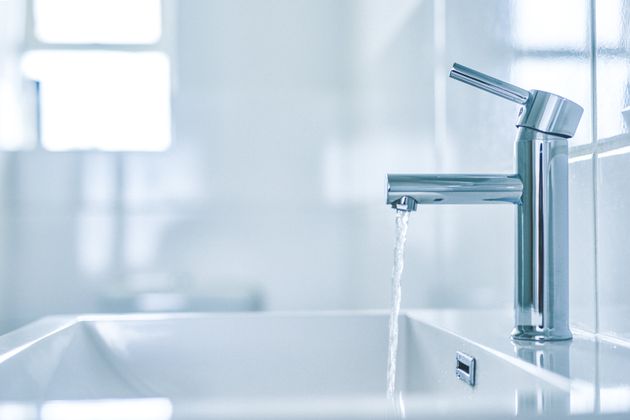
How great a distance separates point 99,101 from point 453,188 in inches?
39.4

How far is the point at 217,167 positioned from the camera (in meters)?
1.35

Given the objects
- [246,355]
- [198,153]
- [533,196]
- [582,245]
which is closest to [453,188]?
[533,196]

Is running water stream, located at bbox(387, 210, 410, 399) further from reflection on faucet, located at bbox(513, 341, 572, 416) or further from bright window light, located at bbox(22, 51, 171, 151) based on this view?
bright window light, located at bbox(22, 51, 171, 151)

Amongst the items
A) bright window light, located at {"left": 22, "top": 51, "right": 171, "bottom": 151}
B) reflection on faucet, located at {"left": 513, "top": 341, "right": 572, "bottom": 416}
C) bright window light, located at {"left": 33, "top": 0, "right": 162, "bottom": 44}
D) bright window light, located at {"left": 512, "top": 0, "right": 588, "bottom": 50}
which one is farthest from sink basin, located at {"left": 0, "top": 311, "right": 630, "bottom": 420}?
bright window light, located at {"left": 33, "top": 0, "right": 162, "bottom": 44}

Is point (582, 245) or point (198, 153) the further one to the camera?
point (198, 153)

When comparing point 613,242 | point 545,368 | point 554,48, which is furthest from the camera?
point 554,48

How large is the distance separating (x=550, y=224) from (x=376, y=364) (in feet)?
0.84

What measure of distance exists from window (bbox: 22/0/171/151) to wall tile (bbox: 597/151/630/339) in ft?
3.13

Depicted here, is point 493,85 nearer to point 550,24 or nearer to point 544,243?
point 544,243

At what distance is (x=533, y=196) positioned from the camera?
0.47 metres

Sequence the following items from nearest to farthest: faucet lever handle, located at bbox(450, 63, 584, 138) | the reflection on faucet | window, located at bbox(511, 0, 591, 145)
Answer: the reflection on faucet, faucet lever handle, located at bbox(450, 63, 584, 138), window, located at bbox(511, 0, 591, 145)

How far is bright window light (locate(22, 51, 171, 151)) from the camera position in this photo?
1.32m

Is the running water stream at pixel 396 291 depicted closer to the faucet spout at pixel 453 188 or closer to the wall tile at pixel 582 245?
the faucet spout at pixel 453 188

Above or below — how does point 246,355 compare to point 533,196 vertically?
below
